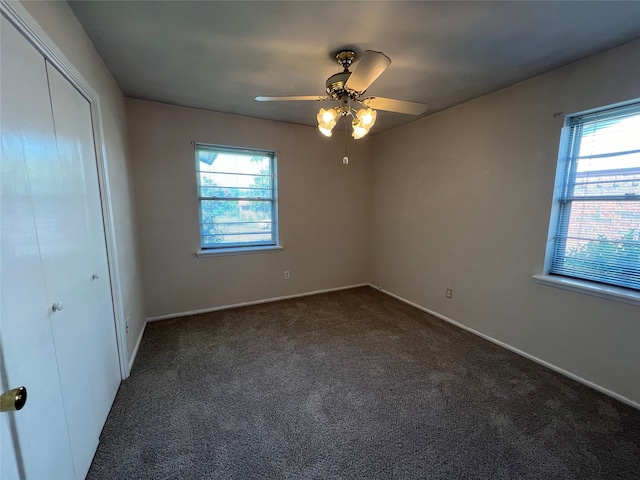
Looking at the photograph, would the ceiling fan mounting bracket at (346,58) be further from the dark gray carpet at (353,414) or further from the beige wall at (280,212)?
the dark gray carpet at (353,414)

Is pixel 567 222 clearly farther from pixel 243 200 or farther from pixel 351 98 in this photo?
pixel 243 200

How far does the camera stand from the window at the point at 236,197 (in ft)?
10.3

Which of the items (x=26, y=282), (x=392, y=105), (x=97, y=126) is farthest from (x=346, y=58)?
(x=26, y=282)

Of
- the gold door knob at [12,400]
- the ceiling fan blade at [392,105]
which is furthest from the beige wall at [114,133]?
the ceiling fan blade at [392,105]

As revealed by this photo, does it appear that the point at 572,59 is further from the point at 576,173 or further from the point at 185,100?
the point at 185,100

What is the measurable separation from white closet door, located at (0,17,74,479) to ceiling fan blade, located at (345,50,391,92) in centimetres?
143

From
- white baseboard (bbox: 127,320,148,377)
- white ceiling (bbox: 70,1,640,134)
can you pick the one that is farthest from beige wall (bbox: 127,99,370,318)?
white ceiling (bbox: 70,1,640,134)

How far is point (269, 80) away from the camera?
7.36 ft

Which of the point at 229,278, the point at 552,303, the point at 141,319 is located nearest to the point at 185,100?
the point at 229,278

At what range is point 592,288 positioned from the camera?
1.95m

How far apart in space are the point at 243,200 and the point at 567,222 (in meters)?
3.29

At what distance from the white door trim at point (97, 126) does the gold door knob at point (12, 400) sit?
4.07 feet

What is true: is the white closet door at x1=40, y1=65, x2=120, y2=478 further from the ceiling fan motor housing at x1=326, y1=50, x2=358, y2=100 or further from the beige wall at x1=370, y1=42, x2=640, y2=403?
the beige wall at x1=370, y1=42, x2=640, y2=403

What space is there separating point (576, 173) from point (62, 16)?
11.5 feet
